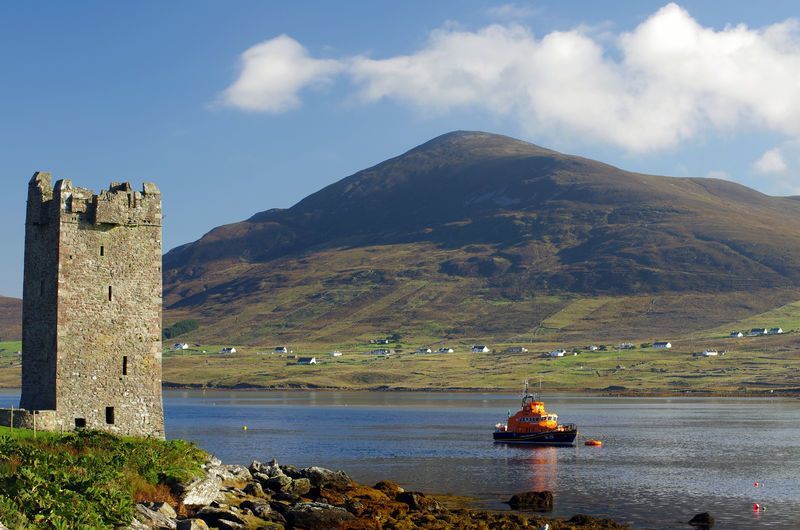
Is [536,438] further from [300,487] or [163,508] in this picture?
[163,508]

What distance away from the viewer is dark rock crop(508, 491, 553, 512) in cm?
4956

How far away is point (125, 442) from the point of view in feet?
122

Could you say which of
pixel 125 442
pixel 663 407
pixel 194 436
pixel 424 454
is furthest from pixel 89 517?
pixel 663 407

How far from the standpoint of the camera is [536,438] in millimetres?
93625

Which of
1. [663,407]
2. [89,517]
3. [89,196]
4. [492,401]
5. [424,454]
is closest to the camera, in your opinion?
[89,517]

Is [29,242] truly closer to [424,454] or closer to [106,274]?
[106,274]

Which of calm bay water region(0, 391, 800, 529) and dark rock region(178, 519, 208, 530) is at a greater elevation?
dark rock region(178, 519, 208, 530)

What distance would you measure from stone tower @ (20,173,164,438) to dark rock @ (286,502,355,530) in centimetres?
749

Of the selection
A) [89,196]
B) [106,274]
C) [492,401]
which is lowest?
[492,401]

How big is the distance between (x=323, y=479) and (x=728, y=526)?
57.8ft

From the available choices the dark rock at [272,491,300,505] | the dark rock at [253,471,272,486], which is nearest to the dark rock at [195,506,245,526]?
the dark rock at [272,491,300,505]

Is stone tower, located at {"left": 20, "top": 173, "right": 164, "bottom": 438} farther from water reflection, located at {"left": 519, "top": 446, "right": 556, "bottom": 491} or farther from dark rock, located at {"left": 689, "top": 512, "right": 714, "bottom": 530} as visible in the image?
Result: water reflection, located at {"left": 519, "top": 446, "right": 556, "bottom": 491}

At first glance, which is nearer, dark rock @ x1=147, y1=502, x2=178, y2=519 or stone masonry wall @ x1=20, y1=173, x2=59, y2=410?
dark rock @ x1=147, y1=502, x2=178, y2=519

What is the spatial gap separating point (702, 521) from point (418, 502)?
497 inches
